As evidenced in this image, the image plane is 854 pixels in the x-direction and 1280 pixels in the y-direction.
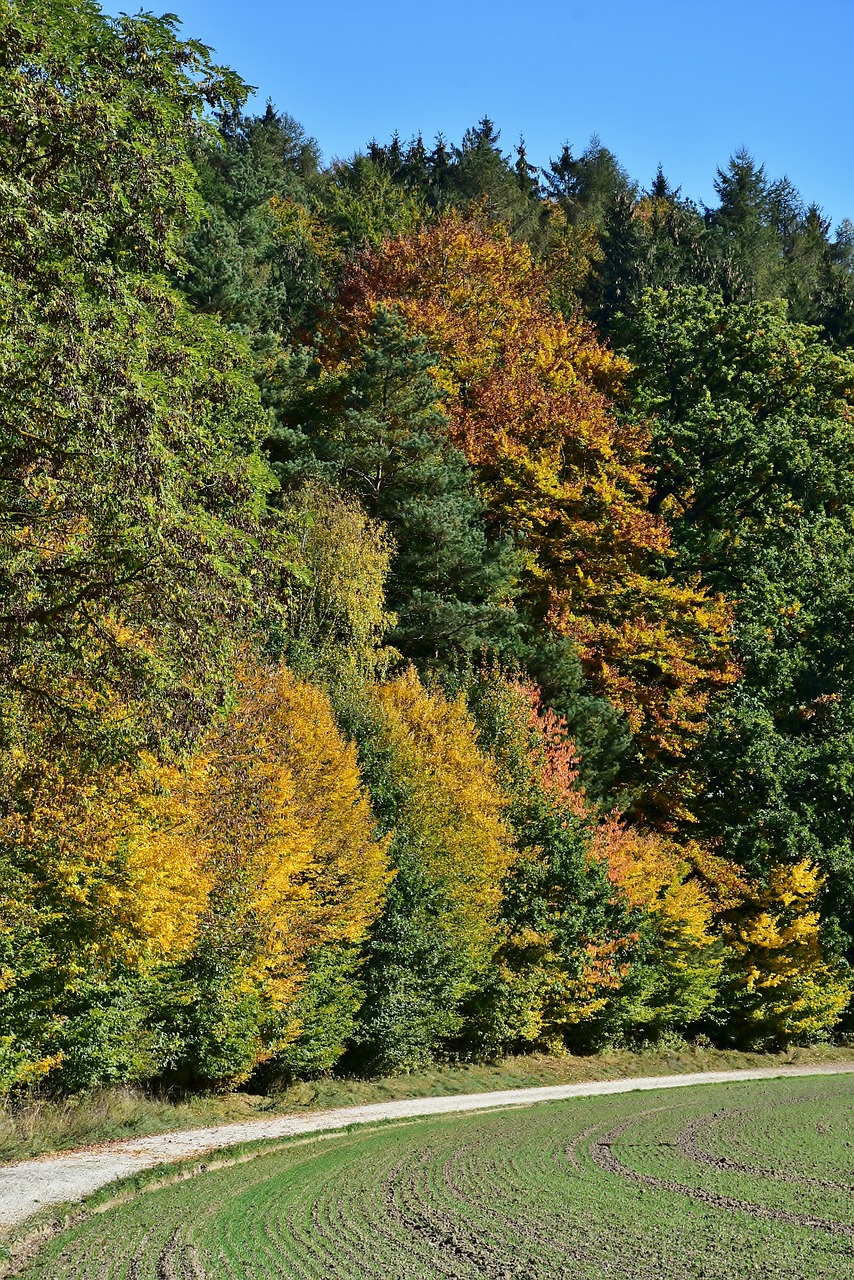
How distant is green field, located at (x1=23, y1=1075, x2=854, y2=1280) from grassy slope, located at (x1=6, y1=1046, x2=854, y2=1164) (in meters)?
2.58

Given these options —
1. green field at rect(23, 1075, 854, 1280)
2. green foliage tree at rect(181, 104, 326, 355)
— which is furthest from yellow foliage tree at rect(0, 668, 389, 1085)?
green foliage tree at rect(181, 104, 326, 355)

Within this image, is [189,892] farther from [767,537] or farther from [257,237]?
[257,237]

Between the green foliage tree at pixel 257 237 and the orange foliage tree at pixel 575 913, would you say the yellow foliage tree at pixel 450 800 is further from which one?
the green foliage tree at pixel 257 237

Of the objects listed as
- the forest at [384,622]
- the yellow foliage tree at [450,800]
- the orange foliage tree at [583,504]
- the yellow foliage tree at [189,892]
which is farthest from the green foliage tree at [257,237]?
the yellow foliage tree at [450,800]

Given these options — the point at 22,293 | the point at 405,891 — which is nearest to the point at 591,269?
the point at 405,891

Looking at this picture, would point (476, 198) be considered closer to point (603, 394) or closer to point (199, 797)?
point (603, 394)

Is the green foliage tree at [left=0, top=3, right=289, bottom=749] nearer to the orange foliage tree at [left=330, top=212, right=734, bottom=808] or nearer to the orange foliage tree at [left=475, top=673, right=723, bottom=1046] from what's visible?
the orange foliage tree at [left=475, top=673, right=723, bottom=1046]

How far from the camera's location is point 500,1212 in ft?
39.8

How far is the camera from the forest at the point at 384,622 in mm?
12414

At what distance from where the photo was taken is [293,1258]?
396 inches

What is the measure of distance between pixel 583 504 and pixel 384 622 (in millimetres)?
12826

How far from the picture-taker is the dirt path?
41.5ft

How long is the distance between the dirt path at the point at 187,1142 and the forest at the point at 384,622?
6.82 feet

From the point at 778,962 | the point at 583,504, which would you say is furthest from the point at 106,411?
the point at 583,504
